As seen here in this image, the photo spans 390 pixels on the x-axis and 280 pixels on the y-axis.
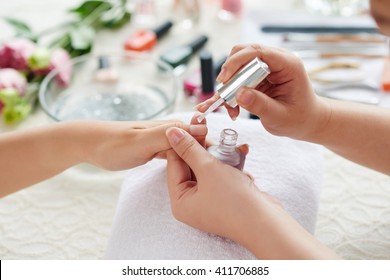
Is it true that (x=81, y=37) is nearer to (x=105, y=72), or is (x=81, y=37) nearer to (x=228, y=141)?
(x=105, y=72)

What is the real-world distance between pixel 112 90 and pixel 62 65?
0.09 m

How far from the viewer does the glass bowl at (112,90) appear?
82cm

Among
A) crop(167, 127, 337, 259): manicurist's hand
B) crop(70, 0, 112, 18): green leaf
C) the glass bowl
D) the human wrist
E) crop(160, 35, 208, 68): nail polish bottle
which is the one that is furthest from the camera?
crop(70, 0, 112, 18): green leaf

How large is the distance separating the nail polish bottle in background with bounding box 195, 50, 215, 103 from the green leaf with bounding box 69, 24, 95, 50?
249mm

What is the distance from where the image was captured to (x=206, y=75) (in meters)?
0.86

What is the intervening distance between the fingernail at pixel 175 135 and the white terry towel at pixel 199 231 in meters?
0.06

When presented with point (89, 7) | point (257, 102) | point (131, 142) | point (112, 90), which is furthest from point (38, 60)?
point (257, 102)

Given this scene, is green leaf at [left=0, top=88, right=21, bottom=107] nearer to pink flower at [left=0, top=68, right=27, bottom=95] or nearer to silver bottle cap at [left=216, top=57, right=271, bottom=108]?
pink flower at [left=0, top=68, right=27, bottom=95]

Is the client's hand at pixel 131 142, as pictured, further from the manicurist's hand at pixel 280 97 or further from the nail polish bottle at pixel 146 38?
the nail polish bottle at pixel 146 38

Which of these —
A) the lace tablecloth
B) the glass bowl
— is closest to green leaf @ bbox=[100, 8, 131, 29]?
the glass bowl

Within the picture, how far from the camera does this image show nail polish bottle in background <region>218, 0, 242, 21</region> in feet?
3.65

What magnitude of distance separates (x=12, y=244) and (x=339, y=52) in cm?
63

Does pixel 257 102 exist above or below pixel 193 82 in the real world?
above

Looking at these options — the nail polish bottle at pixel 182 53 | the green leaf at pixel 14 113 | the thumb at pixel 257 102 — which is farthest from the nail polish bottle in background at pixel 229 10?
the thumb at pixel 257 102
